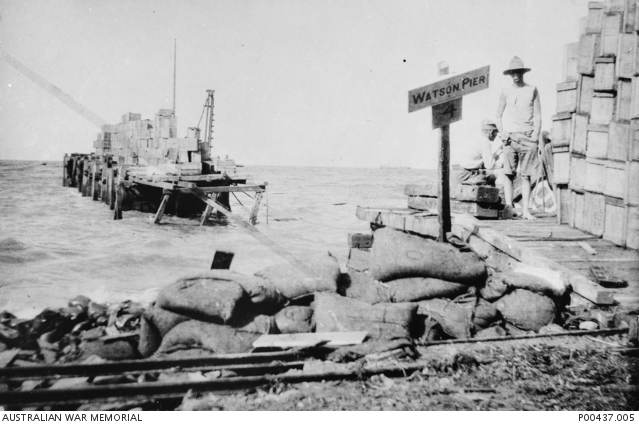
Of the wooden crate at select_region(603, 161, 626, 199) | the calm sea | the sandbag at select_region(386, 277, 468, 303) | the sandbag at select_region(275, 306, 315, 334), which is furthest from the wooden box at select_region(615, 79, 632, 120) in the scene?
the sandbag at select_region(275, 306, 315, 334)

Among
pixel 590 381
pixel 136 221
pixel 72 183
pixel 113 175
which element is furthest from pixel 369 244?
pixel 72 183

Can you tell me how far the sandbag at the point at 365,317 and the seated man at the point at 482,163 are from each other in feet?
9.97

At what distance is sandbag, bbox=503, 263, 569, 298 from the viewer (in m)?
3.68

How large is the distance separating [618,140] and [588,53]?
53.5 inches

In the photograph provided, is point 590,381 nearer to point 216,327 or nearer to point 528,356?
point 528,356

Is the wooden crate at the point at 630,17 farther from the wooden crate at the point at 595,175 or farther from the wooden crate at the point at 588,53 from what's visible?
the wooden crate at the point at 595,175

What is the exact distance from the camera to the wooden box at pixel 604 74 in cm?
447

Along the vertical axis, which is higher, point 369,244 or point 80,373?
point 369,244

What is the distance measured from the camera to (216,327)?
12.1 feet

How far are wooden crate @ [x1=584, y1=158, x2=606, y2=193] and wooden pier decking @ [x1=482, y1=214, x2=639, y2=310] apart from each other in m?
0.53

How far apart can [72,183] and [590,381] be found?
120ft

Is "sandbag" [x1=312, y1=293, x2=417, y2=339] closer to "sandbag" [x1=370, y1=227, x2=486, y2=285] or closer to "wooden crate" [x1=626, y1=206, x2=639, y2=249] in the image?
"sandbag" [x1=370, y1=227, x2=486, y2=285]

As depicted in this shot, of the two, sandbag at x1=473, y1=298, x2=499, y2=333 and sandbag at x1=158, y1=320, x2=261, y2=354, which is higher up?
sandbag at x1=473, y1=298, x2=499, y2=333

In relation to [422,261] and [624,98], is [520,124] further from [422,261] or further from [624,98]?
[422,261]
